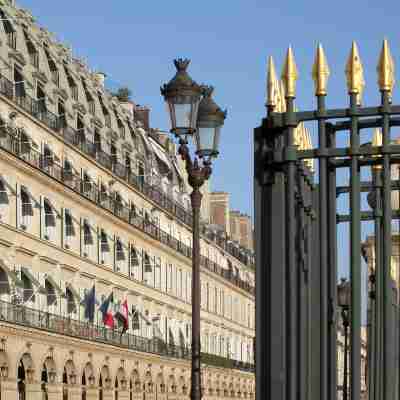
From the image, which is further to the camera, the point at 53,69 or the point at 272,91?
the point at 53,69

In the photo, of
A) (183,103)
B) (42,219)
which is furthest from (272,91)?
(42,219)

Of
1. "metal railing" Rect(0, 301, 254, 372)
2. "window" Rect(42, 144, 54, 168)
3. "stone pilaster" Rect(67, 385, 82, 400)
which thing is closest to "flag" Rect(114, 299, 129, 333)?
"metal railing" Rect(0, 301, 254, 372)

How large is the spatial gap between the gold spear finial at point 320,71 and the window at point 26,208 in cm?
4606

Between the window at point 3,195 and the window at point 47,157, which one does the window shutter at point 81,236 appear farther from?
the window at point 3,195

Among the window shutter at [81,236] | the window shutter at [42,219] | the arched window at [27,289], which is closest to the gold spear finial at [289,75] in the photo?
the arched window at [27,289]

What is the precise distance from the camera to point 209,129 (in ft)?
62.1

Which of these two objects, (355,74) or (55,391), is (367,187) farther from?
(55,391)

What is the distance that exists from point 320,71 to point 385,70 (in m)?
0.42

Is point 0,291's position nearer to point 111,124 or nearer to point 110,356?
point 110,356

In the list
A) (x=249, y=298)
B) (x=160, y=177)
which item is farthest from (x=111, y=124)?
(x=249, y=298)

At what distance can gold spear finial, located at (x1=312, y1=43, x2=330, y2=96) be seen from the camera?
8828 mm

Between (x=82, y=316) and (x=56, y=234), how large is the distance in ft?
15.6

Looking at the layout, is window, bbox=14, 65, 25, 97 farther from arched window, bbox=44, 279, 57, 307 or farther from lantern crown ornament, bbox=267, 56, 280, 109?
lantern crown ornament, bbox=267, 56, 280, 109

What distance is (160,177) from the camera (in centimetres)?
8481
